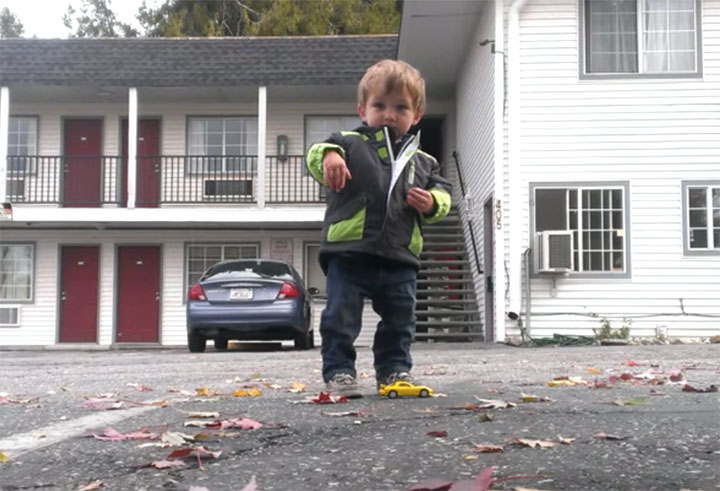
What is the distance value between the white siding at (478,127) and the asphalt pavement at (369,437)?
844 cm

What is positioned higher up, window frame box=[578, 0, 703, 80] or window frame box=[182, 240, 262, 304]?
window frame box=[578, 0, 703, 80]

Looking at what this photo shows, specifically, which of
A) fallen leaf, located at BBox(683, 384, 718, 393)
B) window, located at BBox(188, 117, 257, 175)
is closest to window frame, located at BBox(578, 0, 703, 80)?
window, located at BBox(188, 117, 257, 175)

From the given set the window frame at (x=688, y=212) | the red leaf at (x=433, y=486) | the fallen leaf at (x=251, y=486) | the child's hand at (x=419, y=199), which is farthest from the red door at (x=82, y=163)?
the red leaf at (x=433, y=486)

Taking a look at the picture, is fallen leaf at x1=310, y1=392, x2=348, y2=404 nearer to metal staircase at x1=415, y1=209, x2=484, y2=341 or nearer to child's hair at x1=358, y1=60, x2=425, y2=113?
child's hair at x1=358, y1=60, x2=425, y2=113

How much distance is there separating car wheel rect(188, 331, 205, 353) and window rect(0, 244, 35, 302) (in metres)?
7.21

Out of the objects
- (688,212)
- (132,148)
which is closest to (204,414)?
(688,212)

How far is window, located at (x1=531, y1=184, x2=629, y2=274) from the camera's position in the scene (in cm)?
1248

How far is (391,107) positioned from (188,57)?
1405cm

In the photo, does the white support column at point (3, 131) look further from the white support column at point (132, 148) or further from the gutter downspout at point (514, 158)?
the gutter downspout at point (514, 158)

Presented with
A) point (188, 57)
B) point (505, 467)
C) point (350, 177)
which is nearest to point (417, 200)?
point (350, 177)

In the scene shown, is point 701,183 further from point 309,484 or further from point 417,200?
point 309,484

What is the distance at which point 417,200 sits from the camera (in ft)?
13.5

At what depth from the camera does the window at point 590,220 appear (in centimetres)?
1248

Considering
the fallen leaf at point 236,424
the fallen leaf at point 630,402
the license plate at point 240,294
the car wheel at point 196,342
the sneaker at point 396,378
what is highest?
the license plate at point 240,294
